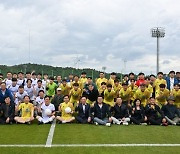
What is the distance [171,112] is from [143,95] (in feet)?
4.71

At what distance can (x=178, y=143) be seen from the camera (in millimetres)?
11398

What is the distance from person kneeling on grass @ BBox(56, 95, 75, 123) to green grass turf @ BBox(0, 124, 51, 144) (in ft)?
2.59

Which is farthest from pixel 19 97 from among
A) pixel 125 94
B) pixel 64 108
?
pixel 125 94

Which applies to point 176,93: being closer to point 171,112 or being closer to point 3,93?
point 171,112

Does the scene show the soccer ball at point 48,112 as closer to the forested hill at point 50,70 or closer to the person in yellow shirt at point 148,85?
the person in yellow shirt at point 148,85

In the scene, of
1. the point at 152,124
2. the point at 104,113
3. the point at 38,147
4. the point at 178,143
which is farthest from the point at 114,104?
the point at 38,147

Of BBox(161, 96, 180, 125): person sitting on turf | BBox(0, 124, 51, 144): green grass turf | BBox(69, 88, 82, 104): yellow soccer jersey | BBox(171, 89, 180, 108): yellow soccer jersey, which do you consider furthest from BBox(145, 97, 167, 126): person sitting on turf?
BBox(0, 124, 51, 144): green grass turf

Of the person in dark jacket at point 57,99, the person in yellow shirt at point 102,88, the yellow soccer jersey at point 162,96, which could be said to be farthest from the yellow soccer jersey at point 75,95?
the yellow soccer jersey at point 162,96

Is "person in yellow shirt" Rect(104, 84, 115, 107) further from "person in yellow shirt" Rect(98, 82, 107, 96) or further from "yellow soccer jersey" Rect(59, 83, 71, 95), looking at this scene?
"yellow soccer jersey" Rect(59, 83, 71, 95)

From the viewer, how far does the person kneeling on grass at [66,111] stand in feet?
49.3

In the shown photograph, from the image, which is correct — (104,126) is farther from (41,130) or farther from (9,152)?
(9,152)

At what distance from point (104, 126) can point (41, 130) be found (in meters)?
2.59

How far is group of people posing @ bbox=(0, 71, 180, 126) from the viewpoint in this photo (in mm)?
15047

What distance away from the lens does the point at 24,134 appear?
12.7 m
